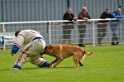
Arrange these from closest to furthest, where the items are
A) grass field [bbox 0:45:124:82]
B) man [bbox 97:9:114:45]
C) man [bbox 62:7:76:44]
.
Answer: grass field [bbox 0:45:124:82]
man [bbox 62:7:76:44]
man [bbox 97:9:114:45]

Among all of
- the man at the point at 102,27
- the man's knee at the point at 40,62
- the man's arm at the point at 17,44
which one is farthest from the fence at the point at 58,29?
the man's arm at the point at 17,44

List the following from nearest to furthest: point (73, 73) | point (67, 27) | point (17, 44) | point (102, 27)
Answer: point (73, 73) < point (17, 44) < point (67, 27) < point (102, 27)

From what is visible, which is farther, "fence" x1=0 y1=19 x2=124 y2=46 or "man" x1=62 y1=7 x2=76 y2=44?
"fence" x1=0 y1=19 x2=124 y2=46

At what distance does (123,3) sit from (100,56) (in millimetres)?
9274

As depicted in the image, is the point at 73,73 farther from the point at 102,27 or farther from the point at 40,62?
the point at 102,27

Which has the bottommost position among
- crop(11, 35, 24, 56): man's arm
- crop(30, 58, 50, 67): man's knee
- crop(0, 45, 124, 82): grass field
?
crop(0, 45, 124, 82): grass field

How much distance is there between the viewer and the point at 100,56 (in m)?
19.7

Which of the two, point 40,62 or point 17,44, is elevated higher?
point 17,44

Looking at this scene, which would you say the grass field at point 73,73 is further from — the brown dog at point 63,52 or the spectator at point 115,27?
the spectator at point 115,27

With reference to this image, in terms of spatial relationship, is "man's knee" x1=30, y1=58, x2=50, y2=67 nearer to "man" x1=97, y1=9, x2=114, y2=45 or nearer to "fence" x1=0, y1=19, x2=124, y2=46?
"fence" x1=0, y1=19, x2=124, y2=46

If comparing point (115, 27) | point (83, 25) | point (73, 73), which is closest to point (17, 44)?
point (73, 73)

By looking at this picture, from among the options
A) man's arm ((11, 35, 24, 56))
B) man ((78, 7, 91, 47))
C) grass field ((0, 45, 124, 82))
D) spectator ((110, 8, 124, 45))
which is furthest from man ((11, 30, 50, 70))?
spectator ((110, 8, 124, 45))

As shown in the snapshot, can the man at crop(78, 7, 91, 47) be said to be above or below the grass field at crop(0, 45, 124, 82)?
above

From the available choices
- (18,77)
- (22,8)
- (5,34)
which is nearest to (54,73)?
(18,77)
